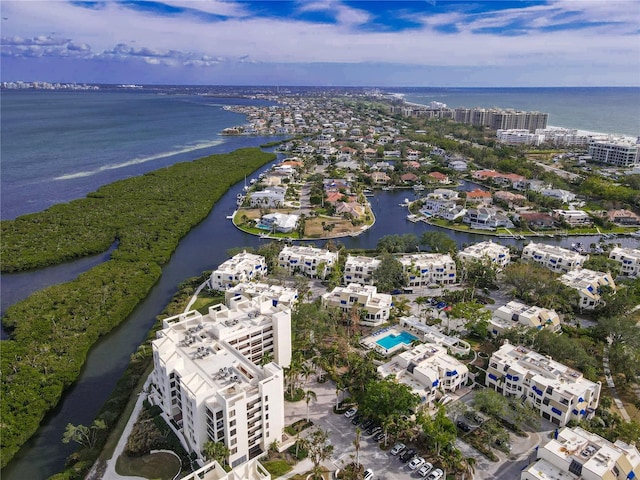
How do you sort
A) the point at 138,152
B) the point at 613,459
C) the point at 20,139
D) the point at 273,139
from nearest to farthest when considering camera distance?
the point at 613,459
the point at 138,152
the point at 20,139
the point at 273,139

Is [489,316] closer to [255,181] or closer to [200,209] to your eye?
[200,209]

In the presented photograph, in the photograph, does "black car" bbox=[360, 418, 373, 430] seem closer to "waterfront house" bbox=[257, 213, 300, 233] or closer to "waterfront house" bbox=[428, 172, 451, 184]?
"waterfront house" bbox=[257, 213, 300, 233]

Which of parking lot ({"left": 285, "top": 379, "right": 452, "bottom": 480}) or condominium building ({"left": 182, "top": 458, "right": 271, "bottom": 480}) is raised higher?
condominium building ({"left": 182, "top": 458, "right": 271, "bottom": 480})

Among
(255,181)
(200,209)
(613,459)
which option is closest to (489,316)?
(613,459)

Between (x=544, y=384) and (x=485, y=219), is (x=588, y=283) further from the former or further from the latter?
(x=485, y=219)

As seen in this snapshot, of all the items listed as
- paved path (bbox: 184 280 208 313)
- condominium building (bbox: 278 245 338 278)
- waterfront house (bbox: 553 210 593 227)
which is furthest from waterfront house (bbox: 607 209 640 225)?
paved path (bbox: 184 280 208 313)

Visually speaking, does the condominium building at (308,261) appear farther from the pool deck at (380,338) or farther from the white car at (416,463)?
the white car at (416,463)
